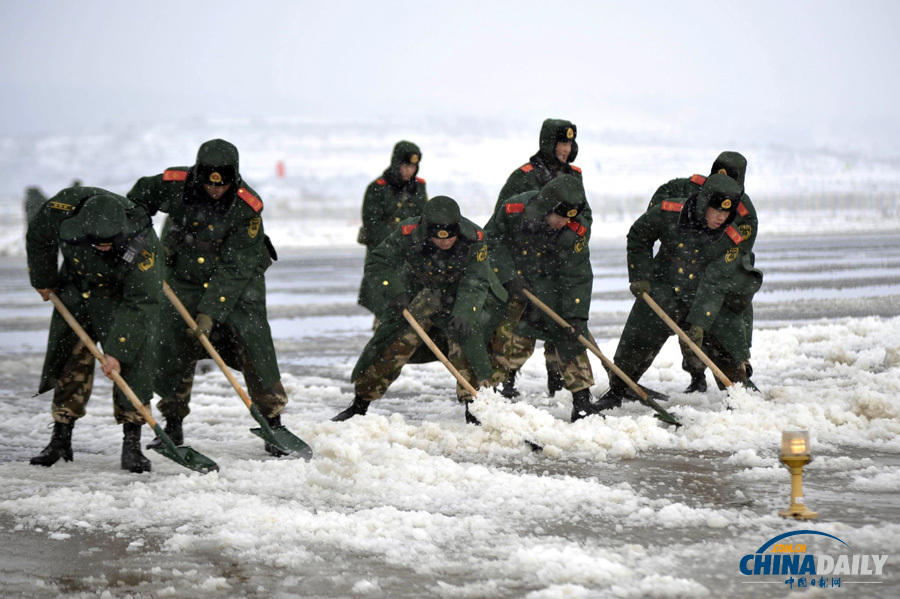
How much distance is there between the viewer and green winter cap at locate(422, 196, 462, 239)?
6469 millimetres

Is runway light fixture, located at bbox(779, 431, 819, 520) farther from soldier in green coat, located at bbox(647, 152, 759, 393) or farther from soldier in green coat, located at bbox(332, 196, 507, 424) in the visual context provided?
soldier in green coat, located at bbox(647, 152, 759, 393)

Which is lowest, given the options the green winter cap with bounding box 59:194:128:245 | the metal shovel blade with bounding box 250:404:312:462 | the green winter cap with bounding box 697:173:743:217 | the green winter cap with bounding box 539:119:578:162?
the metal shovel blade with bounding box 250:404:312:462

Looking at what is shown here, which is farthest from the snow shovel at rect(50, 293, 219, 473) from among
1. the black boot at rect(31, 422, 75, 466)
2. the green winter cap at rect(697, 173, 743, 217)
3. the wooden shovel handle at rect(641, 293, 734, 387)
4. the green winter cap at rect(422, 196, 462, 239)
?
the green winter cap at rect(697, 173, 743, 217)

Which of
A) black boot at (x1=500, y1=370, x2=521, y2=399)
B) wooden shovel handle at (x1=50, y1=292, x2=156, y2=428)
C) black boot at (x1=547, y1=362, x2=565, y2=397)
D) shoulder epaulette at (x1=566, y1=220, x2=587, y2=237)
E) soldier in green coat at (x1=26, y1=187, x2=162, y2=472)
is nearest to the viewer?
soldier in green coat at (x1=26, y1=187, x2=162, y2=472)

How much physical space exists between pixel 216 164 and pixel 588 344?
273 cm

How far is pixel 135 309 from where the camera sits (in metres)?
5.44

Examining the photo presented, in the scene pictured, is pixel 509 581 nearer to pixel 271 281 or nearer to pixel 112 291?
pixel 112 291

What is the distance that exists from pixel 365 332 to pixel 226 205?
597 cm

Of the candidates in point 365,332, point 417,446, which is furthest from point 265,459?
point 365,332

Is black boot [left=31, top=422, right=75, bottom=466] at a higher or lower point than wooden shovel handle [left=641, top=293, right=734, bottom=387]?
lower

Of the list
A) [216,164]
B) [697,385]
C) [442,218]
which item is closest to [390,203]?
[442,218]

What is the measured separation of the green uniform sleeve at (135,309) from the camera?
5.41 meters

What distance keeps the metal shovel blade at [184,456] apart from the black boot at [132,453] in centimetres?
22

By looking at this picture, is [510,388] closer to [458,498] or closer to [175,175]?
[458,498]
